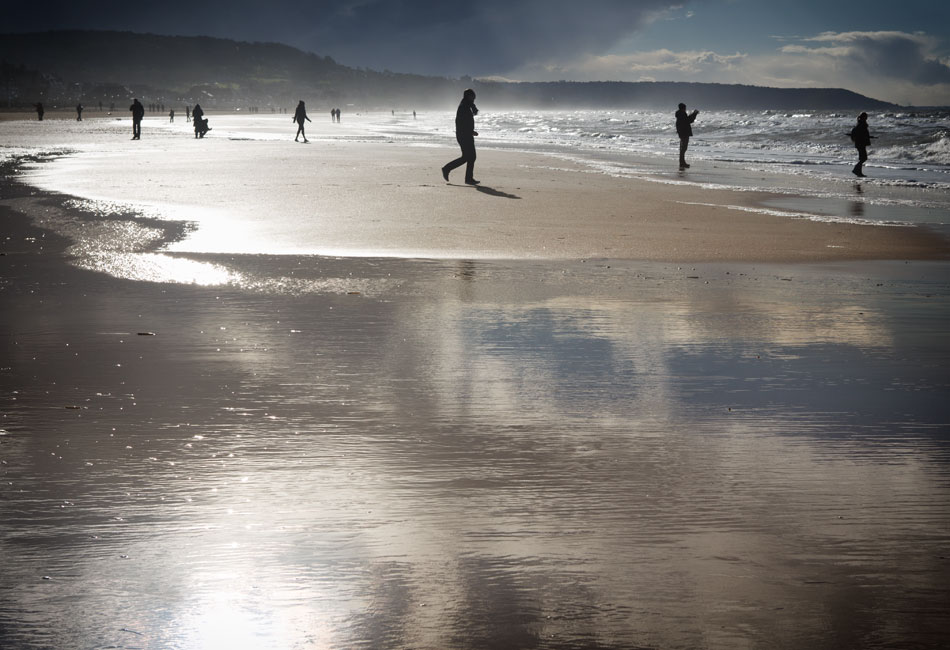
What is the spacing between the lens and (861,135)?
83.4ft

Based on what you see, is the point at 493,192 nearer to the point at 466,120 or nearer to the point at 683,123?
the point at 466,120

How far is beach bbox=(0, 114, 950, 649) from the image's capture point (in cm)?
284

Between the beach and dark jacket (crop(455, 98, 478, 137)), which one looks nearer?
the beach

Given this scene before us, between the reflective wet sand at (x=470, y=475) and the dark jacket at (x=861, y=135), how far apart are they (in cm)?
1897

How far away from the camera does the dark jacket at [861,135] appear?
82.4ft

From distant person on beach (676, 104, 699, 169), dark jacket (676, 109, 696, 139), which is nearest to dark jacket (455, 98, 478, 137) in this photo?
distant person on beach (676, 104, 699, 169)

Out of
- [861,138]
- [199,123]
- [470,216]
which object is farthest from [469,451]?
[199,123]

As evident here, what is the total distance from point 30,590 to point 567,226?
10573 millimetres

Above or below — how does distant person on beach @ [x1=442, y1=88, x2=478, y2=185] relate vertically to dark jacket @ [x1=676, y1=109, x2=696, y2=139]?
below

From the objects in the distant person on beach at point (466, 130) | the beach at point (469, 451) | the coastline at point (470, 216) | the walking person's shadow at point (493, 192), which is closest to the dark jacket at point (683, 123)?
the coastline at point (470, 216)

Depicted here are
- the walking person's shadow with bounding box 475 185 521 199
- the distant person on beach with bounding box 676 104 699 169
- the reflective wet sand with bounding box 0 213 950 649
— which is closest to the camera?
the reflective wet sand with bounding box 0 213 950 649

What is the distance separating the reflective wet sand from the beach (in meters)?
0.02

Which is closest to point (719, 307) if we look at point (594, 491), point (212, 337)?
point (212, 337)

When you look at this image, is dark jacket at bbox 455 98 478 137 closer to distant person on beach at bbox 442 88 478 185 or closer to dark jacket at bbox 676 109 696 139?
distant person on beach at bbox 442 88 478 185
